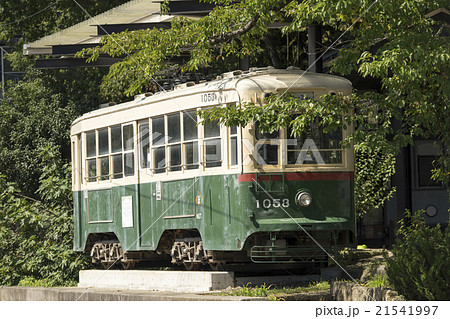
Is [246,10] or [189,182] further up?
[246,10]

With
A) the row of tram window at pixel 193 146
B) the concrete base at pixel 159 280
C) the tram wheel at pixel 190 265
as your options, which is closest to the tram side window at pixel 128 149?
the row of tram window at pixel 193 146

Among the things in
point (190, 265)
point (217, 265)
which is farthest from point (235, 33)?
point (190, 265)

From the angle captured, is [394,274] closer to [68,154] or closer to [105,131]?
[105,131]

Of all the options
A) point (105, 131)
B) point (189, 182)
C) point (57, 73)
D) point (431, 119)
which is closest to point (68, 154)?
point (57, 73)

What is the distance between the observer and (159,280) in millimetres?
16969

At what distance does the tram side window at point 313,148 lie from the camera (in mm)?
15609

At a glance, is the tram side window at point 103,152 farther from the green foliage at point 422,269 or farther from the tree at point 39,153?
the green foliage at point 422,269

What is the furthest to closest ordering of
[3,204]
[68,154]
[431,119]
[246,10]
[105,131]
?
1. [68,154]
2. [3,204]
3. [105,131]
4. [246,10]
5. [431,119]

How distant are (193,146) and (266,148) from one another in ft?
4.96

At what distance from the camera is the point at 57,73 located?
31141 mm

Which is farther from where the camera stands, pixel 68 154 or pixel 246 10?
pixel 68 154

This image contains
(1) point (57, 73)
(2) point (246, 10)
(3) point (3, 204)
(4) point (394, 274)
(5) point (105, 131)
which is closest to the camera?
(4) point (394, 274)

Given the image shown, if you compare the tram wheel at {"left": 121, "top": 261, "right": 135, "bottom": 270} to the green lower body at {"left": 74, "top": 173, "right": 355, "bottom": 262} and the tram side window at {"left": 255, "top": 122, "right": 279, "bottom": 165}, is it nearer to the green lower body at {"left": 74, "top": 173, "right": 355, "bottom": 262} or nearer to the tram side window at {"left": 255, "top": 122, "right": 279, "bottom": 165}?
the green lower body at {"left": 74, "top": 173, "right": 355, "bottom": 262}

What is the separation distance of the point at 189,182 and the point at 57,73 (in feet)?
51.5
